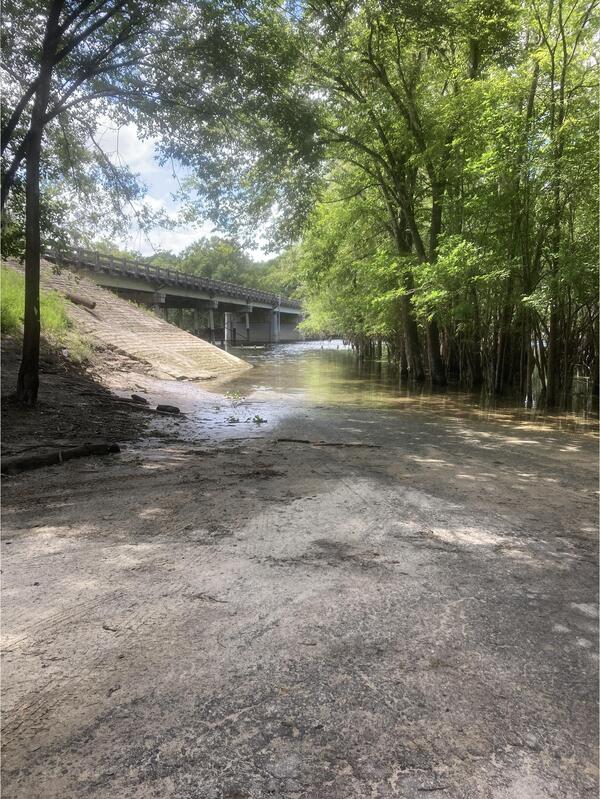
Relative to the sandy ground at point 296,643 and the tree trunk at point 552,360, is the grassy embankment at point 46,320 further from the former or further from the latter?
the tree trunk at point 552,360

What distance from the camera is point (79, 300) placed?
74.6ft

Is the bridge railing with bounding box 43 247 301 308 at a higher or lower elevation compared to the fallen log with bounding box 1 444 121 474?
higher

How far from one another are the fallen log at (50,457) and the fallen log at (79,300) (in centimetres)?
1721

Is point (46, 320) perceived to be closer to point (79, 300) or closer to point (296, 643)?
point (79, 300)

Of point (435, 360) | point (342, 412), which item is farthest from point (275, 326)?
point (342, 412)

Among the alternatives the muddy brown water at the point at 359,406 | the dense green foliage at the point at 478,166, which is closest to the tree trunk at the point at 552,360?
the dense green foliage at the point at 478,166

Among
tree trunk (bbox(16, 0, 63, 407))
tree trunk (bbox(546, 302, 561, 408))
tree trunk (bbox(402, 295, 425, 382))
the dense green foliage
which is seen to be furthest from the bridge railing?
tree trunk (bbox(546, 302, 561, 408))

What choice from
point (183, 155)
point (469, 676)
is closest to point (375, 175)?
point (183, 155)

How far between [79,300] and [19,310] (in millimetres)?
7609

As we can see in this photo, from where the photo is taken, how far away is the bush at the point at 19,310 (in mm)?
14703

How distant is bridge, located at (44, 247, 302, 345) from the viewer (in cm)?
3774

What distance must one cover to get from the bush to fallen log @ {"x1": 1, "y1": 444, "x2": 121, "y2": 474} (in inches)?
352

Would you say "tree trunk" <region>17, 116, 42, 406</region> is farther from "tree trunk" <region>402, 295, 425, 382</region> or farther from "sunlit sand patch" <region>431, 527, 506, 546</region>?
"tree trunk" <region>402, 295, 425, 382</region>

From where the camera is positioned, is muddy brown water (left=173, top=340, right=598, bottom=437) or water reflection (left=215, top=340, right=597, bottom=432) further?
water reflection (left=215, top=340, right=597, bottom=432)
